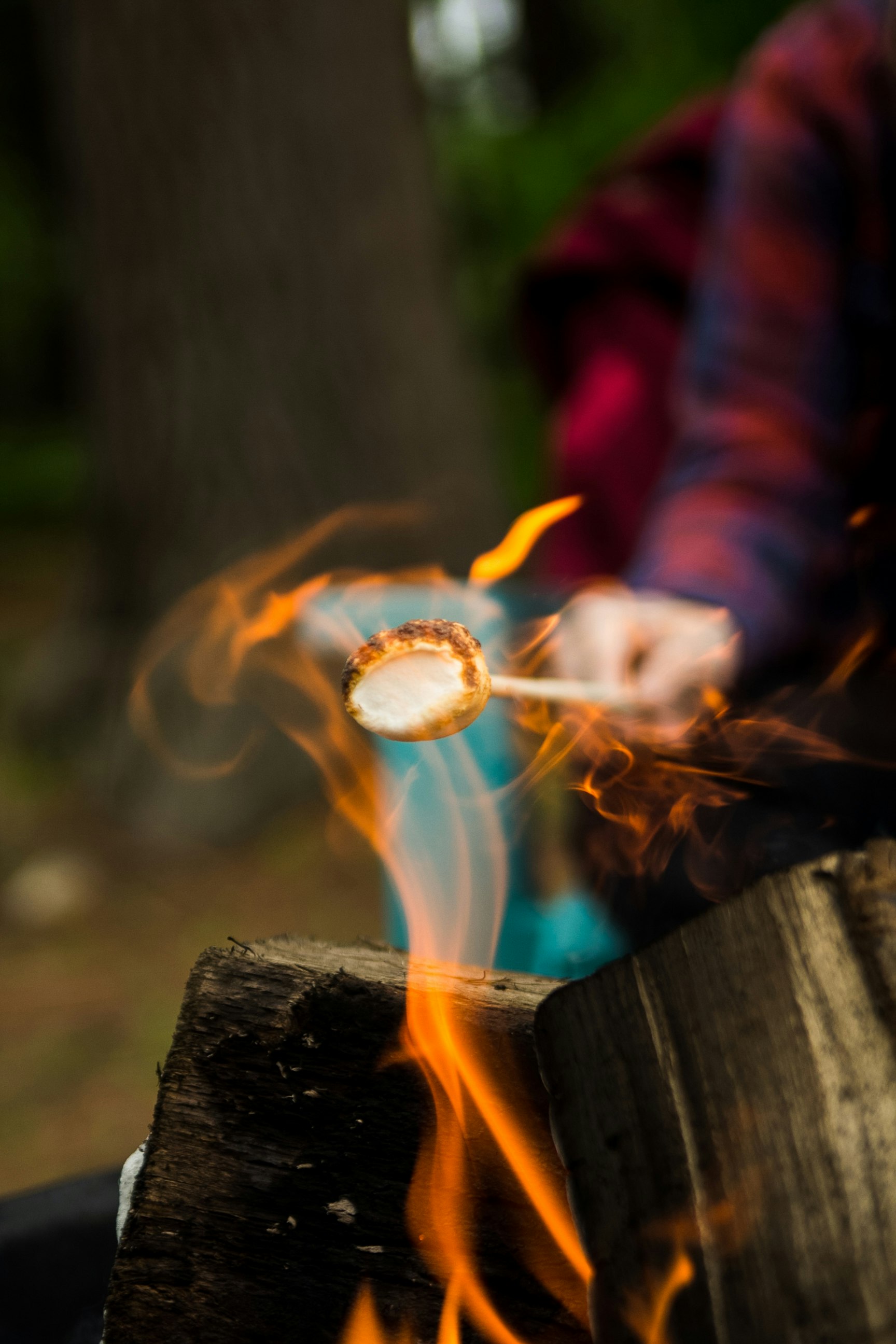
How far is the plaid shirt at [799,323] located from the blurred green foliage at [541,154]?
2.32 m

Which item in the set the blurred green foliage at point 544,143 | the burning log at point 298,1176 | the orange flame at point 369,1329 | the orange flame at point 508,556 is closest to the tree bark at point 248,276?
the blurred green foliage at point 544,143

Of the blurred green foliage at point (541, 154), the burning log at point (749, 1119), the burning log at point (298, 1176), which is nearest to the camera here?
the burning log at point (749, 1119)

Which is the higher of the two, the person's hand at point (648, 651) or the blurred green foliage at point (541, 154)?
the blurred green foliage at point (541, 154)

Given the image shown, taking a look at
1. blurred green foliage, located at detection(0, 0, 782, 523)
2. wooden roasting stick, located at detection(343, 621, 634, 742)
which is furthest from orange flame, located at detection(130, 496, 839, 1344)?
blurred green foliage, located at detection(0, 0, 782, 523)

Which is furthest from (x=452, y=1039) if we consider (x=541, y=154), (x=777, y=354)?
(x=541, y=154)

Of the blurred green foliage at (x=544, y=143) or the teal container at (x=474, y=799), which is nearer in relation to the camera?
the teal container at (x=474, y=799)

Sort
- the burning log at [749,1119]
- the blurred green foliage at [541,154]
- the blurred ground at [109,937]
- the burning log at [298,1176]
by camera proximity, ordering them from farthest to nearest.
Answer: the blurred green foliage at [541,154]
the blurred ground at [109,937]
the burning log at [298,1176]
the burning log at [749,1119]

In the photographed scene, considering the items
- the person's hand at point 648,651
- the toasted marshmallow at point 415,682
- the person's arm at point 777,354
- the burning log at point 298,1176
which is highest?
the person's arm at point 777,354

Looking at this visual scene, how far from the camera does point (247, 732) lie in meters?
4.45

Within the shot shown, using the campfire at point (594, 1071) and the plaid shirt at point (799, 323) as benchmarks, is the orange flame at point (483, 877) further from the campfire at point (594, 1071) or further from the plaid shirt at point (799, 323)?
the plaid shirt at point (799, 323)

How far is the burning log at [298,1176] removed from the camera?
3.61 feet

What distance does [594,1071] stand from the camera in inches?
38.7

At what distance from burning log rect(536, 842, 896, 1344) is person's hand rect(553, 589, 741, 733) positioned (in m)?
0.58

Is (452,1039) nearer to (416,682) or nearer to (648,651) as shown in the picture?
(416,682)
